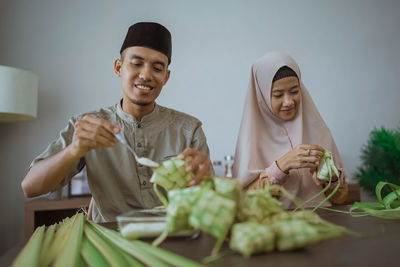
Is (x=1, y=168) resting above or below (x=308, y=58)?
below

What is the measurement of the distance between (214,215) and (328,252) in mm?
236

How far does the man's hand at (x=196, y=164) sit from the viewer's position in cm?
77

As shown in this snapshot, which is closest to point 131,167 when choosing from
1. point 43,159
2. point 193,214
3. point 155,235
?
point 43,159

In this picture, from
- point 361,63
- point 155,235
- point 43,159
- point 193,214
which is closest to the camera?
point 193,214

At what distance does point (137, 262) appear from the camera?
596mm

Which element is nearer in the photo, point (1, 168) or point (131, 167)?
point (131, 167)

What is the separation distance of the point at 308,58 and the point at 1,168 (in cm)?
294

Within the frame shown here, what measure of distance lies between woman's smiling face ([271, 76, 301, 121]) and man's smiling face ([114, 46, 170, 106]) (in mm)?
592

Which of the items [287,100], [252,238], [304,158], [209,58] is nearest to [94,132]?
[252,238]

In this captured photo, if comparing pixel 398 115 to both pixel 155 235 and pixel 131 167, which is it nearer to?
pixel 131 167

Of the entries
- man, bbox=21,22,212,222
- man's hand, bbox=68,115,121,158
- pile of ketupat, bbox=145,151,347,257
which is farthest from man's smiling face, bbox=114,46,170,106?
pile of ketupat, bbox=145,151,347,257

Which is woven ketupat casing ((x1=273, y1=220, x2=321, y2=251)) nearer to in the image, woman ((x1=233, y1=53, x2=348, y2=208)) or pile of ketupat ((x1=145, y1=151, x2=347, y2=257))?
pile of ketupat ((x1=145, y1=151, x2=347, y2=257))

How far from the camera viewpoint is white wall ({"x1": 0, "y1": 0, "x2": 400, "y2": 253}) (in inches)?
109

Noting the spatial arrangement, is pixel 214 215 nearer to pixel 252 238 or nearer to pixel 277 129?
pixel 252 238
